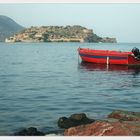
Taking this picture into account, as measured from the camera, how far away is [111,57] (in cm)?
3959

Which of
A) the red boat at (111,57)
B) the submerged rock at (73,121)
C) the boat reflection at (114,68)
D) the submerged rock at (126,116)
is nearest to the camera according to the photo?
the submerged rock at (126,116)

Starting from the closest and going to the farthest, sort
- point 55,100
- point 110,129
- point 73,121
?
point 110,129 → point 73,121 → point 55,100

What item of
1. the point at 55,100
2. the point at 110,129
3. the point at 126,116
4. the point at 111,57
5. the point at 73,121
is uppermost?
the point at 111,57

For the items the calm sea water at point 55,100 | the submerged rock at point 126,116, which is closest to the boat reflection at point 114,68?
the calm sea water at point 55,100

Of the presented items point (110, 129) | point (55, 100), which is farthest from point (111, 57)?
point (110, 129)

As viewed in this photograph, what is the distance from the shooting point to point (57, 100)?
1942 centimetres

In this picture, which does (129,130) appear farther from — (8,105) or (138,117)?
(8,105)

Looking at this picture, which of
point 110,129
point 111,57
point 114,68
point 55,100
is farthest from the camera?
point 111,57

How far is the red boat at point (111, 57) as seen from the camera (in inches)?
1474

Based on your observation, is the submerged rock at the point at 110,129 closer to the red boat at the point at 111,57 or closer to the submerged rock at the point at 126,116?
the submerged rock at the point at 126,116

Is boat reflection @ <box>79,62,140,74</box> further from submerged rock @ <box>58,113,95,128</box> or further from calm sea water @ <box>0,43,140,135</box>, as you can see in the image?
submerged rock @ <box>58,113,95,128</box>

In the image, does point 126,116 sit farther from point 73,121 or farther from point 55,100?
point 55,100

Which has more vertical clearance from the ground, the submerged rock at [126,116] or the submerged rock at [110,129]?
the submerged rock at [110,129]

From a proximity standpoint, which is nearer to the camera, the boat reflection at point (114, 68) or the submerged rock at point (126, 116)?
the submerged rock at point (126, 116)
